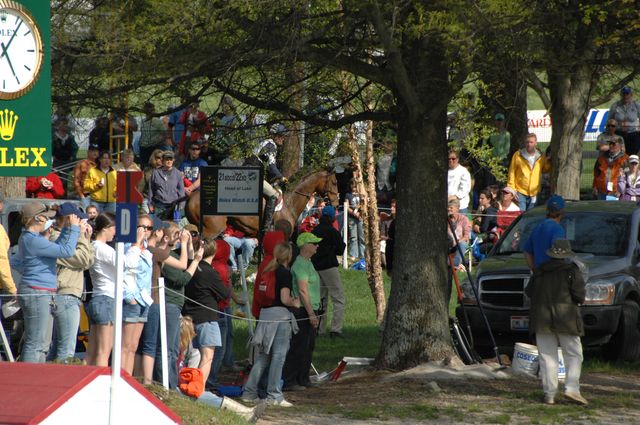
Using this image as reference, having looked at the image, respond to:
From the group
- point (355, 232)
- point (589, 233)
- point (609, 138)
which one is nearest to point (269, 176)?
point (355, 232)

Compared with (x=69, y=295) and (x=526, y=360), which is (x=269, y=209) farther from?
(x=69, y=295)

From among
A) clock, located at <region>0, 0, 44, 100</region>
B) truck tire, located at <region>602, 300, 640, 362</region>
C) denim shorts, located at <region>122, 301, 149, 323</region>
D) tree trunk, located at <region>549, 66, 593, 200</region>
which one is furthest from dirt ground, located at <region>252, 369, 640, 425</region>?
tree trunk, located at <region>549, 66, 593, 200</region>

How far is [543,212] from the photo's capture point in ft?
58.9

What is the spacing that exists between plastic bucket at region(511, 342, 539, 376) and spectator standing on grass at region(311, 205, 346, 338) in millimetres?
4718

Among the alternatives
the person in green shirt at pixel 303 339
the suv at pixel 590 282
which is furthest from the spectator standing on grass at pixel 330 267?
the person in green shirt at pixel 303 339

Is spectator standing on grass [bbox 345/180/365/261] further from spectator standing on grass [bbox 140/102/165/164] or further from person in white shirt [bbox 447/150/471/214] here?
spectator standing on grass [bbox 140/102/165/164]

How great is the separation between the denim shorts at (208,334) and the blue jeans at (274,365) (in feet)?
1.77

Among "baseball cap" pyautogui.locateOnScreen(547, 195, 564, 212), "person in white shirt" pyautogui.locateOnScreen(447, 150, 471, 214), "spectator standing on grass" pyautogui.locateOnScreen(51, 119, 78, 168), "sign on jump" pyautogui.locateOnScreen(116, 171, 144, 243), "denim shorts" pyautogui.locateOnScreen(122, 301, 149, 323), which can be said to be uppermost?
"spectator standing on grass" pyautogui.locateOnScreen(51, 119, 78, 168)

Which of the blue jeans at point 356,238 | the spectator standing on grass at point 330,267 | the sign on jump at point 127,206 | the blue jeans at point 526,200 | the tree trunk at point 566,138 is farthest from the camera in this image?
the blue jeans at point 356,238

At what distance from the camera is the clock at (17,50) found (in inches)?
417

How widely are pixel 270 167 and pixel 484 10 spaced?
11.8 metres

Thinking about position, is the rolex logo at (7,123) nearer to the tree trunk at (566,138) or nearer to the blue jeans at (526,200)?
the tree trunk at (566,138)

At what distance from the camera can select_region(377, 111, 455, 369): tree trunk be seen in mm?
15062

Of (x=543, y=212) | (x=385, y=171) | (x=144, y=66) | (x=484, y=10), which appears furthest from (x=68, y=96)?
(x=385, y=171)
